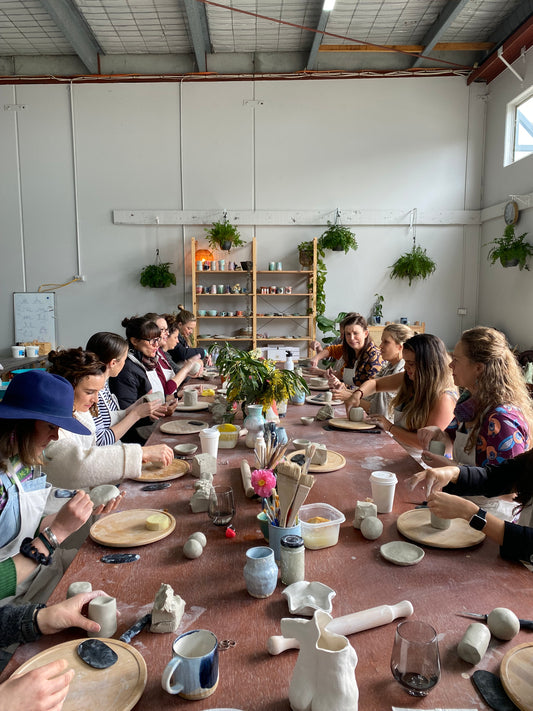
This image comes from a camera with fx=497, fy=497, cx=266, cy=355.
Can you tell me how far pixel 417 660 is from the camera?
90cm

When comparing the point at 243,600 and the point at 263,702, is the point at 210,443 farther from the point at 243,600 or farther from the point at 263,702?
the point at 263,702

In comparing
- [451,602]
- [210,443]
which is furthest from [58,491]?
[451,602]

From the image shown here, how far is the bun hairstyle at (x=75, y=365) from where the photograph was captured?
2.09 m

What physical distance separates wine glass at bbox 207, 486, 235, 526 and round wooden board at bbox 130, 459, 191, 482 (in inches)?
16.0

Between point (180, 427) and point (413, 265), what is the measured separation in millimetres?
4809

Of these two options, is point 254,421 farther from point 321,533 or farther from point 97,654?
point 97,654

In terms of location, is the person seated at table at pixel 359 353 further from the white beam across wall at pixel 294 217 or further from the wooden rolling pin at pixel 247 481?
Result: the white beam across wall at pixel 294 217

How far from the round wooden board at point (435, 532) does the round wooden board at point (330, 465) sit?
0.47 metres

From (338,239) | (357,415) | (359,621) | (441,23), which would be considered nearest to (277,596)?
(359,621)

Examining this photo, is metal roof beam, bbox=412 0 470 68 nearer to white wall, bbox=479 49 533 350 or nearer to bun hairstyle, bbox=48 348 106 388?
white wall, bbox=479 49 533 350

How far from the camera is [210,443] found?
7.07ft

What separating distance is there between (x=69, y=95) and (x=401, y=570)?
7.41m

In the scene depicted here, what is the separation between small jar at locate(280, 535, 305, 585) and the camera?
1.21m

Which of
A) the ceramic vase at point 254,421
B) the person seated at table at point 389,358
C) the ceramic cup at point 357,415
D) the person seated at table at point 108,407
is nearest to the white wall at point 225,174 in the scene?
the person seated at table at point 389,358
